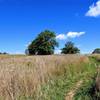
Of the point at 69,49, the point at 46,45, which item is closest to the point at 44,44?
the point at 46,45

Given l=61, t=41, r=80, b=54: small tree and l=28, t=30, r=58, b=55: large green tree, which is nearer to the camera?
l=28, t=30, r=58, b=55: large green tree

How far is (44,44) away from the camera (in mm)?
74188

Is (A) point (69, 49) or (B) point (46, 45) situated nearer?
(B) point (46, 45)

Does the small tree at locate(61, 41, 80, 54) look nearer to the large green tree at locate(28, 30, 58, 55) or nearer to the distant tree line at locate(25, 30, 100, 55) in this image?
the distant tree line at locate(25, 30, 100, 55)

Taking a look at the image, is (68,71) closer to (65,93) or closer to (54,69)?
(54,69)

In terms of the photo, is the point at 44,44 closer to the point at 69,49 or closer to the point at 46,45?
the point at 46,45

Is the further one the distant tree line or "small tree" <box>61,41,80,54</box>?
"small tree" <box>61,41,80,54</box>

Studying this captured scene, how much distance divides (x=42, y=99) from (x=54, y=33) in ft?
228

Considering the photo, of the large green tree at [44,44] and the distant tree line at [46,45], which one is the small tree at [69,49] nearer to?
the distant tree line at [46,45]

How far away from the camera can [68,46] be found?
7931 cm

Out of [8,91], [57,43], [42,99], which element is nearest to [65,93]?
[42,99]

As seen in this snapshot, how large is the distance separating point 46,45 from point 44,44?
62 cm

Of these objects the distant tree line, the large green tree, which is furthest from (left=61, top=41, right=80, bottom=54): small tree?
the large green tree

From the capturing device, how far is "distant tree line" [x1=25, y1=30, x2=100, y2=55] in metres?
73.9
